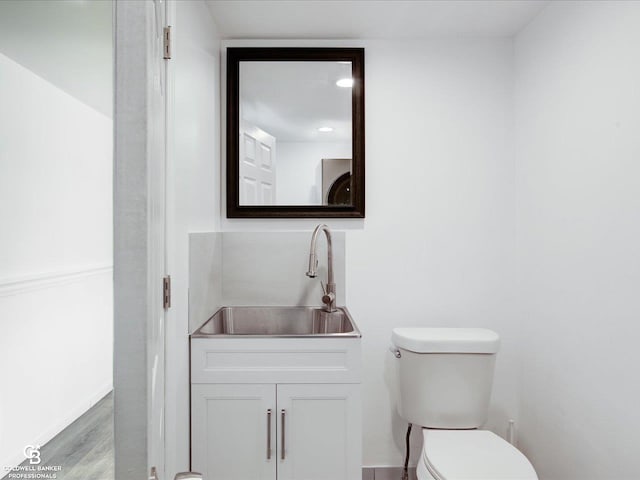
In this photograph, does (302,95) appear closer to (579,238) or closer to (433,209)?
(433,209)

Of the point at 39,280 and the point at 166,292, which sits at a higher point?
the point at 39,280

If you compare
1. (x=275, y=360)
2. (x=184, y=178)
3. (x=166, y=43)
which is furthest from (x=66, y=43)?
(x=275, y=360)

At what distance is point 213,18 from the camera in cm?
210

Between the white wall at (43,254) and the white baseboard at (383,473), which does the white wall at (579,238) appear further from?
the white wall at (43,254)

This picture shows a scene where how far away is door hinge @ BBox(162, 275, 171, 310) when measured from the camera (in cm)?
133

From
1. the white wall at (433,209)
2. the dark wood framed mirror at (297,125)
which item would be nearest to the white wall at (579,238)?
the white wall at (433,209)

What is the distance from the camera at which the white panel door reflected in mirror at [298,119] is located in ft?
7.59

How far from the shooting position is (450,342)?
197 centimetres

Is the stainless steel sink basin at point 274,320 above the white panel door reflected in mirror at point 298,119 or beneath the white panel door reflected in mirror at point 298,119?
beneath

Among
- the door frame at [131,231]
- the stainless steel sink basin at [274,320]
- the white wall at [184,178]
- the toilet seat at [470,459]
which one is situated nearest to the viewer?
the door frame at [131,231]

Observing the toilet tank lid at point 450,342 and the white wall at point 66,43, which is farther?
the toilet tank lid at point 450,342

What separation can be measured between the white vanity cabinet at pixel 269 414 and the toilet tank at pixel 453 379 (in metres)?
0.43

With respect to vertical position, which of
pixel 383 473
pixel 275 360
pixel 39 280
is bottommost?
pixel 383 473

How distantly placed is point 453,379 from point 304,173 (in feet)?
4.16
